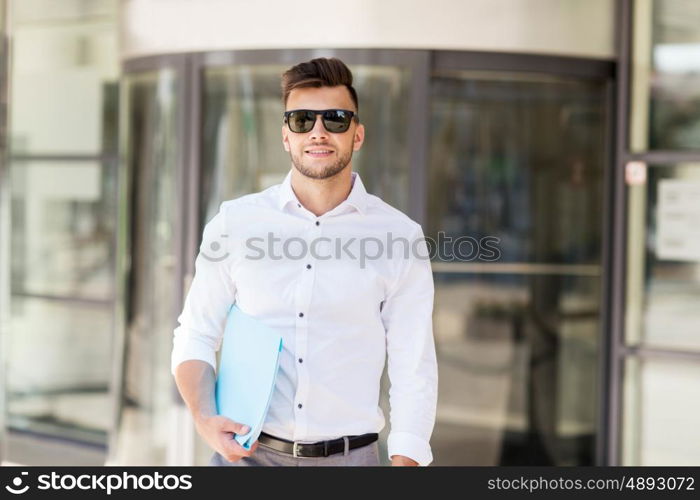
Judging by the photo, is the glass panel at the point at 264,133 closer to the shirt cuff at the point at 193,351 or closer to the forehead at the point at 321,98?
the forehead at the point at 321,98

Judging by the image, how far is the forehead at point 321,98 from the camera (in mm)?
2480

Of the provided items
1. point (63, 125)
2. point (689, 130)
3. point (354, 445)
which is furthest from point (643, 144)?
point (63, 125)

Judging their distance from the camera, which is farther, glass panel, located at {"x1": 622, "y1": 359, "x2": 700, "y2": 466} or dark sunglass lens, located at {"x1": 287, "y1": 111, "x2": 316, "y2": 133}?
glass panel, located at {"x1": 622, "y1": 359, "x2": 700, "y2": 466}

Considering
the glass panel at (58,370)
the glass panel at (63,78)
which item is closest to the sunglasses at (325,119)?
the glass panel at (63,78)

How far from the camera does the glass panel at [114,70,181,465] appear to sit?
508cm

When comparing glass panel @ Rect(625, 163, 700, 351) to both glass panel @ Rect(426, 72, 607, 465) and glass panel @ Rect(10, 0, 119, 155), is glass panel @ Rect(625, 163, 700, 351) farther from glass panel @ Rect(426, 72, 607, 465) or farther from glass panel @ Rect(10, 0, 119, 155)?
glass panel @ Rect(10, 0, 119, 155)

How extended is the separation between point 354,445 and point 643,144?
9.36ft

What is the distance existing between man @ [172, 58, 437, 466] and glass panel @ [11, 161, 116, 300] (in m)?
3.65

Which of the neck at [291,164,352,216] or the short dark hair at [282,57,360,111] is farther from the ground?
the short dark hair at [282,57,360,111]

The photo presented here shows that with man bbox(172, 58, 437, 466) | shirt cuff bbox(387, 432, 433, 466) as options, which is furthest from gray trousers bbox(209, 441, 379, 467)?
shirt cuff bbox(387, 432, 433, 466)
